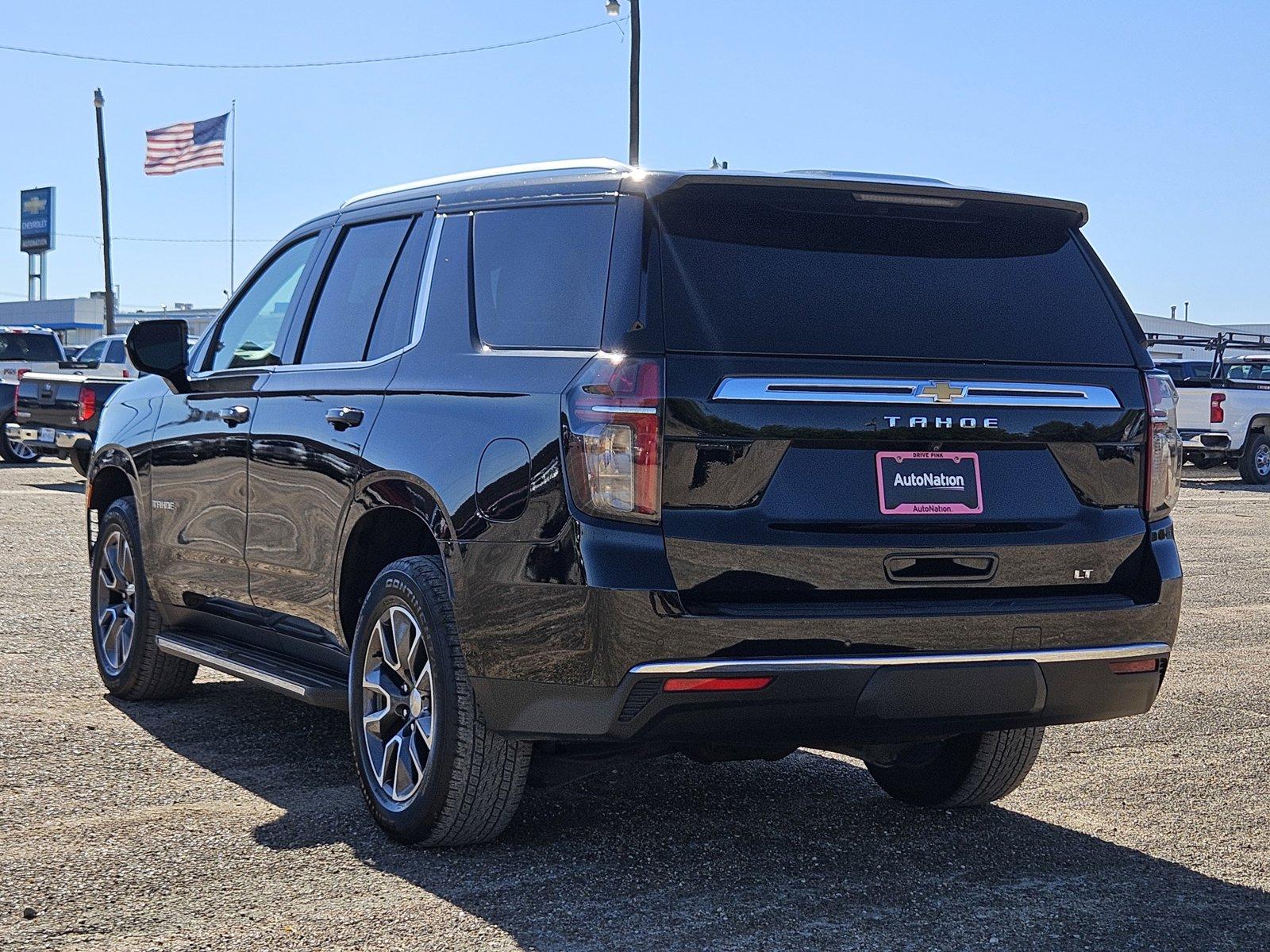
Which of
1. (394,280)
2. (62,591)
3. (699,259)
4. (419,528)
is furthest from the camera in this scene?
(62,591)

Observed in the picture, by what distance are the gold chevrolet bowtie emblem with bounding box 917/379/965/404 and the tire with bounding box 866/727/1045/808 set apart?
4.38 ft

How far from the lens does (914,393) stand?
14.1 ft

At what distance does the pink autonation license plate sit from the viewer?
4.24m

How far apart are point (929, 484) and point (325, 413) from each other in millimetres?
2046

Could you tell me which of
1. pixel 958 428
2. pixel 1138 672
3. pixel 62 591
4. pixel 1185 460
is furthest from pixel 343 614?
pixel 1185 460

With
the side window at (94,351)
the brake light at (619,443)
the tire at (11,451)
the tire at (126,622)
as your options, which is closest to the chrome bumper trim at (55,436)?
the tire at (11,451)

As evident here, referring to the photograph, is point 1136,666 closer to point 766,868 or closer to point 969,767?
point 969,767

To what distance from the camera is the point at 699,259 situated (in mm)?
4312

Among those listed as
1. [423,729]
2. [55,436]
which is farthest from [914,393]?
[55,436]

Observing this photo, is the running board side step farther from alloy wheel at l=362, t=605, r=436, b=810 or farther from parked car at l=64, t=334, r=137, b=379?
parked car at l=64, t=334, r=137, b=379

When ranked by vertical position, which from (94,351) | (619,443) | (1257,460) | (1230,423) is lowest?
(1257,460)

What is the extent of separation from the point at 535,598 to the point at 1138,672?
1652 millimetres

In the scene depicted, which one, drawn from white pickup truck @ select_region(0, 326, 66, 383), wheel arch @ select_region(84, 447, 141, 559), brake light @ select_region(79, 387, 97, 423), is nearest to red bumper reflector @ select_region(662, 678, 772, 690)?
wheel arch @ select_region(84, 447, 141, 559)

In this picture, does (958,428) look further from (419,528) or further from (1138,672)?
(419,528)
